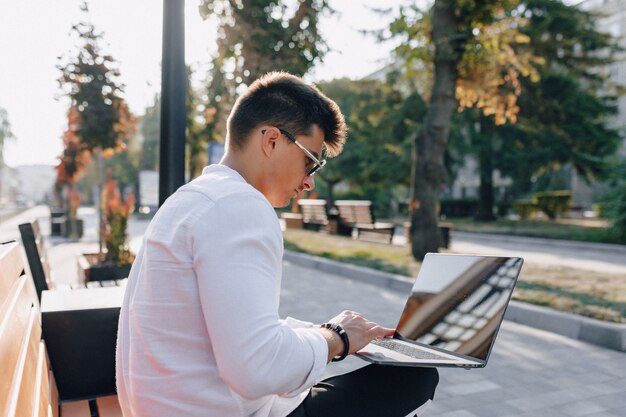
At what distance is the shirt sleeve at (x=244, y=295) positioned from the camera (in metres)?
1.39

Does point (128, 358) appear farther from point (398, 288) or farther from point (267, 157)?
point (398, 288)

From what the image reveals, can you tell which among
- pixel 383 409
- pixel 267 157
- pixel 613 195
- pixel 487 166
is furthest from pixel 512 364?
pixel 487 166

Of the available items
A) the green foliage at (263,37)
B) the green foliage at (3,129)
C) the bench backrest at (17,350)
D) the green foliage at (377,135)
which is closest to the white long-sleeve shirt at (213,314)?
the bench backrest at (17,350)

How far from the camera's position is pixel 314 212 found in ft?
68.9

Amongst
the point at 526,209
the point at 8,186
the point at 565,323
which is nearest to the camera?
the point at 565,323

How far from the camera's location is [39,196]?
12181 centimetres

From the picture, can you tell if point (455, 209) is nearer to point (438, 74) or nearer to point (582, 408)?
point (438, 74)

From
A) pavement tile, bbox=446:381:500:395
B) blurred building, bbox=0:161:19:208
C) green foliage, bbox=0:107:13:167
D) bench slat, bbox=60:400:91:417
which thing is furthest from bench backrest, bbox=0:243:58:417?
blurred building, bbox=0:161:19:208

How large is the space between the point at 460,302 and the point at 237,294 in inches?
45.5

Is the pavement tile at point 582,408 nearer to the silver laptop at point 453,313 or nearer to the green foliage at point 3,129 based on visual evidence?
the silver laptop at point 453,313

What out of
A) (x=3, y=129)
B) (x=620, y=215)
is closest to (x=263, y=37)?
(x=620, y=215)

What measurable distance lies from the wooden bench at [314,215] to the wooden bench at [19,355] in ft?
58.0

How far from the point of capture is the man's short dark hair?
1.70 metres

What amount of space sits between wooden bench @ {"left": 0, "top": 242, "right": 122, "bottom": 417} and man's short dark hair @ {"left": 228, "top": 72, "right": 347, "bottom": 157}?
0.79m
